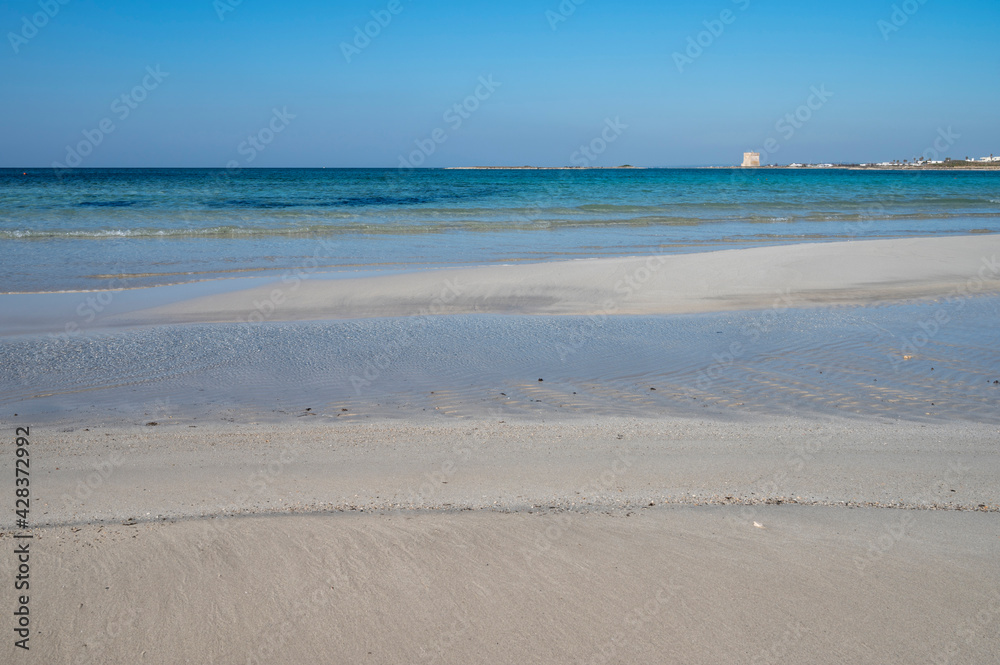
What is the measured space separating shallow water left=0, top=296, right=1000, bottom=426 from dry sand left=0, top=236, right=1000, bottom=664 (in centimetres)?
38

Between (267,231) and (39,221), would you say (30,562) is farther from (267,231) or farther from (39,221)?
(39,221)

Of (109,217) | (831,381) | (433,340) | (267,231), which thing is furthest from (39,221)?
(831,381)

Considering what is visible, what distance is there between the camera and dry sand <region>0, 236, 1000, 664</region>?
2.78 metres

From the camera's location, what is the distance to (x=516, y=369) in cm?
712

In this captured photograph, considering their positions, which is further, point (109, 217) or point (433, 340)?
point (109, 217)

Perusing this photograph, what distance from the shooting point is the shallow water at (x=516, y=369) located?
19.4 ft

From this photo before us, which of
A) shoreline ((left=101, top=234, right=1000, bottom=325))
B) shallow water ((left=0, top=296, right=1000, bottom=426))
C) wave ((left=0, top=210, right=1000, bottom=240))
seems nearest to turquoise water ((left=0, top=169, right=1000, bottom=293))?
wave ((left=0, top=210, right=1000, bottom=240))

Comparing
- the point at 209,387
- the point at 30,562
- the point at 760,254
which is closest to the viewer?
the point at 30,562

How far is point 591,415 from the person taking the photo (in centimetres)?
570

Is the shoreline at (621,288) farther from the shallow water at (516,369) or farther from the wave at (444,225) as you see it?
the wave at (444,225)

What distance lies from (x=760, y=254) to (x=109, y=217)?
78.1 ft

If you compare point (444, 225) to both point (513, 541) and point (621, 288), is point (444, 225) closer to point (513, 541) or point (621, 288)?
point (621, 288)

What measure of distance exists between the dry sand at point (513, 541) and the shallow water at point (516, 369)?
0.38 m

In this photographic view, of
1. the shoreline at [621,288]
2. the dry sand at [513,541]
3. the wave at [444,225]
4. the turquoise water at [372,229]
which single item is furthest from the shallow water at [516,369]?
the wave at [444,225]
